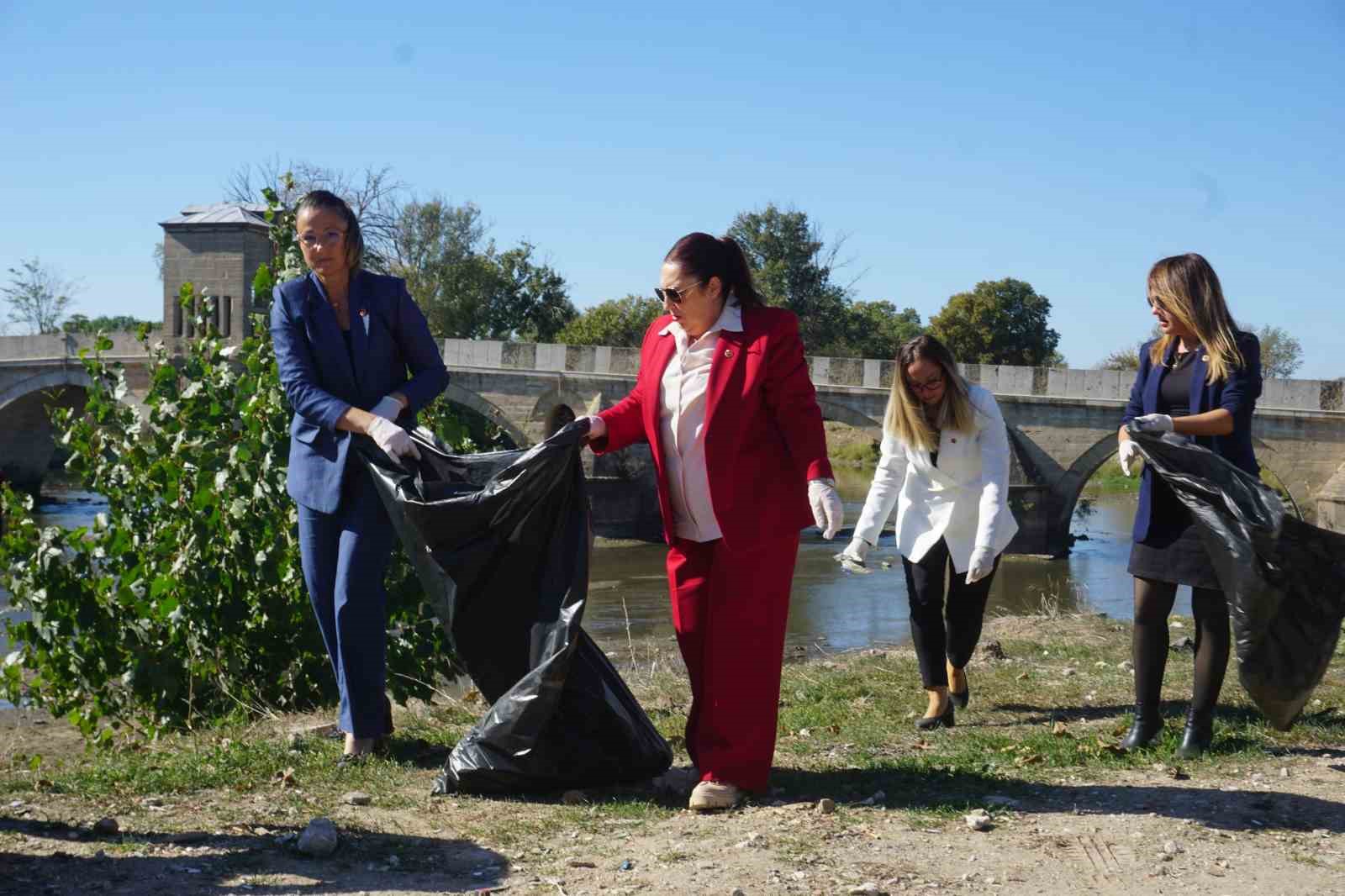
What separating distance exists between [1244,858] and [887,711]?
2.24m

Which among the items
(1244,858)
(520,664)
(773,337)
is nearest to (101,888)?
(520,664)

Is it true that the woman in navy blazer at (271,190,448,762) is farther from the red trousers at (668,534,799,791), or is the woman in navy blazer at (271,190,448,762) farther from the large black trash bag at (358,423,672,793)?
the red trousers at (668,534,799,791)

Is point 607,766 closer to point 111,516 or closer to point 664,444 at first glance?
point 664,444

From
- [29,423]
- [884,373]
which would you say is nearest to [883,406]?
[884,373]

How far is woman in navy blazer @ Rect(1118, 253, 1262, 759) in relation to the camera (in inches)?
171

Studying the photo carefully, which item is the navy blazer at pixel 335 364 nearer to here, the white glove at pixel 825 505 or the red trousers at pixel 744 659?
the red trousers at pixel 744 659

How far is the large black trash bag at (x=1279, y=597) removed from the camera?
13.1 ft

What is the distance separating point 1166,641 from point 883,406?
24420 millimetres

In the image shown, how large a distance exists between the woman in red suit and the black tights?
4.43 feet

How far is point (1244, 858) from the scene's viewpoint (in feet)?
10.9

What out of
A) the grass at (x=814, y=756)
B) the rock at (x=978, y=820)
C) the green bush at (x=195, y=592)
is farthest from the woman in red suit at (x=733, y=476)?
the green bush at (x=195, y=592)

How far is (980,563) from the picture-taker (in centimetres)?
505

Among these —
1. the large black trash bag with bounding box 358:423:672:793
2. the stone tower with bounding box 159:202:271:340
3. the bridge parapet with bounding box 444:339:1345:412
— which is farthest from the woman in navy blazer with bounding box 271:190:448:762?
the stone tower with bounding box 159:202:271:340

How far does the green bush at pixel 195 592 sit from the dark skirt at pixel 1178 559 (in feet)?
9.34
